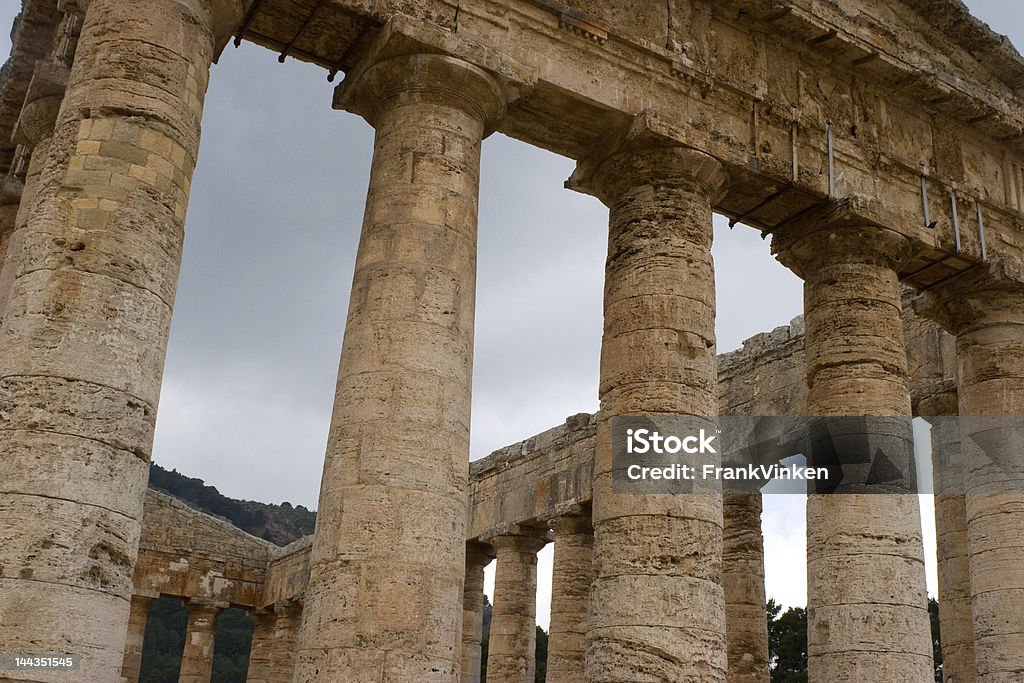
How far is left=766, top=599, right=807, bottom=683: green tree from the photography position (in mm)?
38438

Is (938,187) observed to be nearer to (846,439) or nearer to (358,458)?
(846,439)

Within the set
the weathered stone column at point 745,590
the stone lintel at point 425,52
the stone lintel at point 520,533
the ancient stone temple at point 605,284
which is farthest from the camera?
the stone lintel at point 520,533

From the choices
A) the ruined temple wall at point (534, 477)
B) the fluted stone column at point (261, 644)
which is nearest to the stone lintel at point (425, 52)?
the ruined temple wall at point (534, 477)

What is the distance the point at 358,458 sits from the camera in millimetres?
9445

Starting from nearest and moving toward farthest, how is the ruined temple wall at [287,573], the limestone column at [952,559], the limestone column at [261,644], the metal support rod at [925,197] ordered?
the metal support rod at [925,197], the limestone column at [952,559], the ruined temple wall at [287,573], the limestone column at [261,644]

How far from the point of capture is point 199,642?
91.6 feet

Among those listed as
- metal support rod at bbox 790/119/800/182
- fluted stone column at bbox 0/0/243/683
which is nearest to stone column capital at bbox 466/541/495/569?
metal support rod at bbox 790/119/800/182

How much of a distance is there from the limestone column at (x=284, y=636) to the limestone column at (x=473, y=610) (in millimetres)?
5338

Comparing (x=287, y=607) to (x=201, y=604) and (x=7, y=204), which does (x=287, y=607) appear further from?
(x=7, y=204)

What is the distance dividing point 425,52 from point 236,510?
58.2 meters

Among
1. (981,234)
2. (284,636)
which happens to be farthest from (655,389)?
(284,636)

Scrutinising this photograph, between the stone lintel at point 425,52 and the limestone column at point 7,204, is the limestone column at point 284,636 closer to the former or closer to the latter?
the limestone column at point 7,204

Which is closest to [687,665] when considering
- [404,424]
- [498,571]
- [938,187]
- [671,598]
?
[671,598]

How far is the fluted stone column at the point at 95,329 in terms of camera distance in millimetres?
7500
